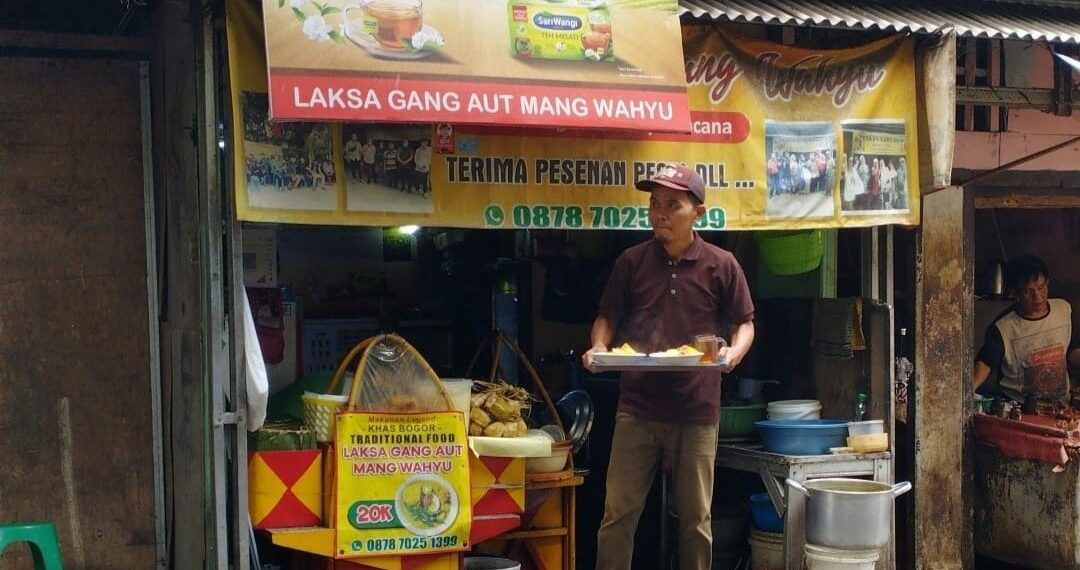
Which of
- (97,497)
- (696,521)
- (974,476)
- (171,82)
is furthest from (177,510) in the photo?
(974,476)

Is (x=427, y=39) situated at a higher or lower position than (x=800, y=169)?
higher

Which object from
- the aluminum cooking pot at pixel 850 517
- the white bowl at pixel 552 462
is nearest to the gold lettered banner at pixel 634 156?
the white bowl at pixel 552 462

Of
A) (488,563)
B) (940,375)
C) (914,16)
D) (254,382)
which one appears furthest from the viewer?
(940,375)

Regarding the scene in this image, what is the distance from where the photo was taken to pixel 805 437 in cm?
689

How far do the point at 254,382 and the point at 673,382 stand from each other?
6.37ft

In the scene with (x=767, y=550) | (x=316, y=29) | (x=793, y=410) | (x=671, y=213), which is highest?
(x=316, y=29)

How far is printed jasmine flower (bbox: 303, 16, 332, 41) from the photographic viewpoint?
5.33 meters

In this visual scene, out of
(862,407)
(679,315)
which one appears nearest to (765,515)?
(862,407)

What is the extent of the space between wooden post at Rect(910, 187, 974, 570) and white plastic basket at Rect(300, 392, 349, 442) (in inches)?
142

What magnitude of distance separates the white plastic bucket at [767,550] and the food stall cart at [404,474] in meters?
1.63

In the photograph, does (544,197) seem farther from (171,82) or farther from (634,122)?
(171,82)

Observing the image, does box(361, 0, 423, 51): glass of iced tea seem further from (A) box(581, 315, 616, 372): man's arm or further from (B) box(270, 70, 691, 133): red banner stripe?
(A) box(581, 315, 616, 372): man's arm

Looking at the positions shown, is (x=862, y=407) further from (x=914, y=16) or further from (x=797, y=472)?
(x=914, y=16)

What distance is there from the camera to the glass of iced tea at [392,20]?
545cm
